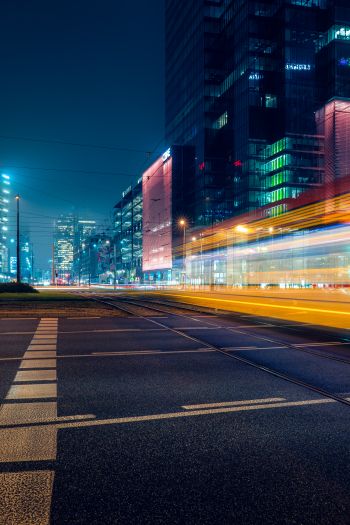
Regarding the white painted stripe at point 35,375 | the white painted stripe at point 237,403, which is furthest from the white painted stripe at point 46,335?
the white painted stripe at point 237,403

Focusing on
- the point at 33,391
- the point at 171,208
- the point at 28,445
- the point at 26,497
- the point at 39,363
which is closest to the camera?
the point at 26,497

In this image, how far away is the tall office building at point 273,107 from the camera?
3479 inches

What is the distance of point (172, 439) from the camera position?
4148mm

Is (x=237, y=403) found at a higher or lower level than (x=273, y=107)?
lower

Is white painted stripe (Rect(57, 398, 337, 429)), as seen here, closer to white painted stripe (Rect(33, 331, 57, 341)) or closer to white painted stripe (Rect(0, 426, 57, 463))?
white painted stripe (Rect(0, 426, 57, 463))

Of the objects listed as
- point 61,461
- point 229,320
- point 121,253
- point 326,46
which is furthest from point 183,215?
point 61,461

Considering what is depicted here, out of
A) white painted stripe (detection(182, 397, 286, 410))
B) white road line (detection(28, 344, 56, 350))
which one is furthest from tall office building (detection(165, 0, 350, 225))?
white painted stripe (detection(182, 397, 286, 410))

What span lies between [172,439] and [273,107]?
9807 centimetres

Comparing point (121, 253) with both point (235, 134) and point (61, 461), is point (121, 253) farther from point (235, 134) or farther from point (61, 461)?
point (61, 461)

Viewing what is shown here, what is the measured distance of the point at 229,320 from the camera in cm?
1669

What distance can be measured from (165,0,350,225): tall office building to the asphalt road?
7712 cm

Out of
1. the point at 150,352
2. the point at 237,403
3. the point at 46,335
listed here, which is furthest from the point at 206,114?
the point at 237,403

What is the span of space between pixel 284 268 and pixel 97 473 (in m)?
30.7

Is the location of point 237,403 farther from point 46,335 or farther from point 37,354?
point 46,335
